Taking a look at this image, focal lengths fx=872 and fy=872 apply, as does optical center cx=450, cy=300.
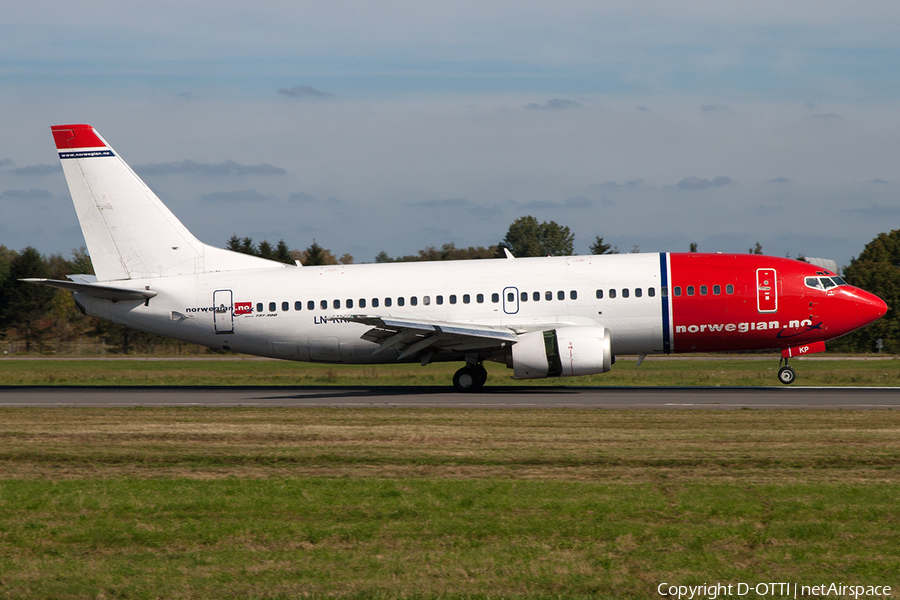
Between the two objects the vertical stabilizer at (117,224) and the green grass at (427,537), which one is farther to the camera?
the vertical stabilizer at (117,224)

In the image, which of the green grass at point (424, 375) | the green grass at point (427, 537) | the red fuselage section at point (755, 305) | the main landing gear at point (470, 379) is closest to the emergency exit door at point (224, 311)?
the green grass at point (424, 375)

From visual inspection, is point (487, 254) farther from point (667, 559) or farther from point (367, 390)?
point (667, 559)

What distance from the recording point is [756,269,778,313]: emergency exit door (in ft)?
88.2

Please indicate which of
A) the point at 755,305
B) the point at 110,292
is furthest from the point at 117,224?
the point at 755,305

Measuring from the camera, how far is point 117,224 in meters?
29.7

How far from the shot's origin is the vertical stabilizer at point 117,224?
29.6m

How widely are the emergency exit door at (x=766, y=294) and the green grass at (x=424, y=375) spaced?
5.58 m

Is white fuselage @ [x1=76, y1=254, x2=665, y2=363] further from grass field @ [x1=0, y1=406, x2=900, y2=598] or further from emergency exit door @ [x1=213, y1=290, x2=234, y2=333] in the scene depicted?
grass field @ [x1=0, y1=406, x2=900, y2=598]

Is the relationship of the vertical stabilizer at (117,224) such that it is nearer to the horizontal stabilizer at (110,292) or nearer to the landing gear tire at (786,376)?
the horizontal stabilizer at (110,292)

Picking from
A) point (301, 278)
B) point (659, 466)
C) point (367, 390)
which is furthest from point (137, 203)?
point (659, 466)

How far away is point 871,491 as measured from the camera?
11.1 m

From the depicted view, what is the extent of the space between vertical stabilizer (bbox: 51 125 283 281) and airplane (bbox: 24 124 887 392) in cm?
4

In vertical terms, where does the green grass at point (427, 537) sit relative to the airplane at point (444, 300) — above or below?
below

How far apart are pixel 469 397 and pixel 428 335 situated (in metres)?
2.26
